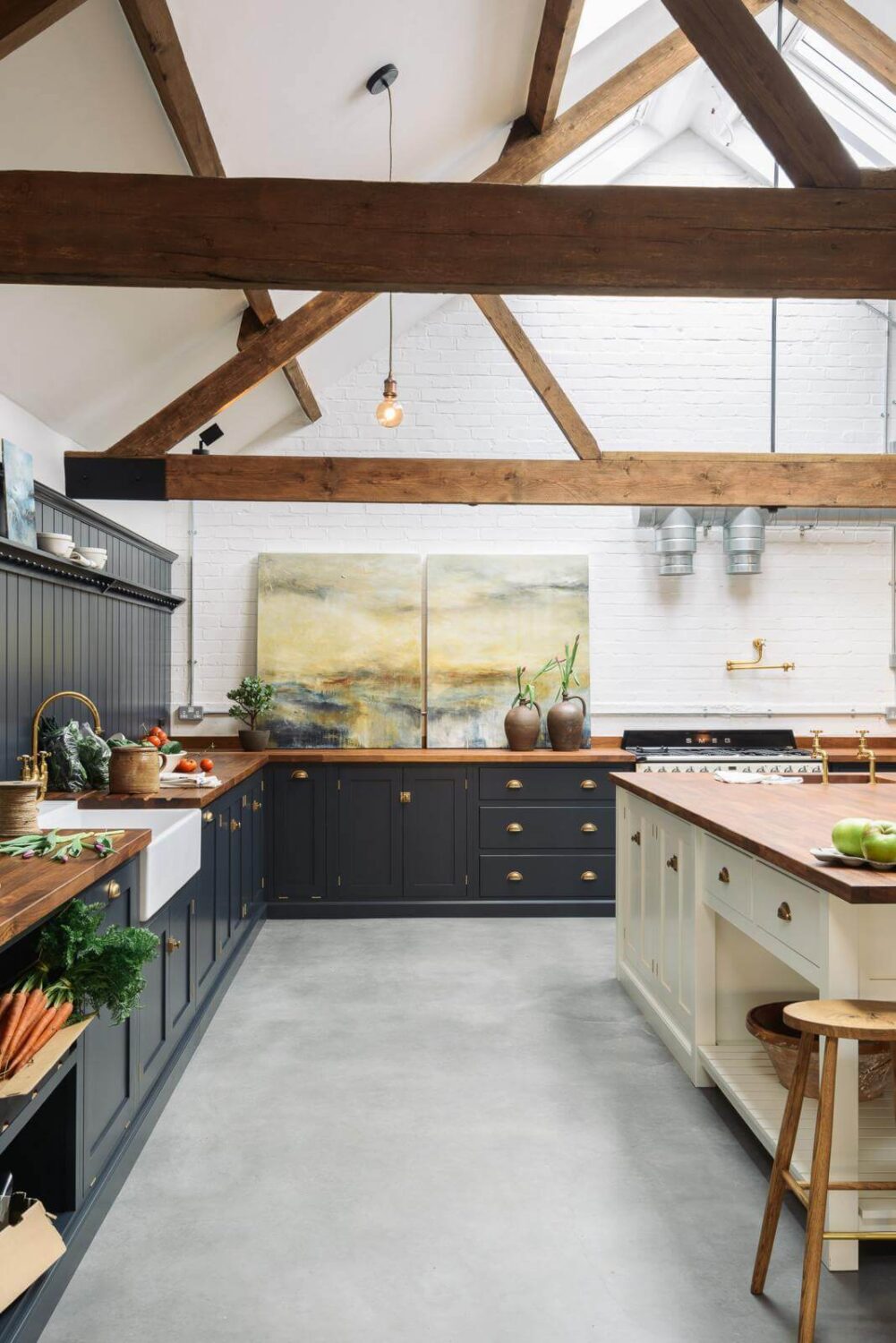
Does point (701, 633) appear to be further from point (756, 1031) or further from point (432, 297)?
point (756, 1031)

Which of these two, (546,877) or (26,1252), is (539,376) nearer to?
(546,877)

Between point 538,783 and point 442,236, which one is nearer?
point 442,236

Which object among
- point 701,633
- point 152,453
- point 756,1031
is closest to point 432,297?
point 152,453

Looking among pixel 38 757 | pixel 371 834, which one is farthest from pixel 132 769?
pixel 371 834

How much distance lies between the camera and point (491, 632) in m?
6.84

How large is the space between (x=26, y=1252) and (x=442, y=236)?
9.02ft

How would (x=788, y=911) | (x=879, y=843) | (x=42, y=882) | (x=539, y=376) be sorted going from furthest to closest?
1. (x=539, y=376)
2. (x=788, y=911)
3. (x=879, y=843)
4. (x=42, y=882)

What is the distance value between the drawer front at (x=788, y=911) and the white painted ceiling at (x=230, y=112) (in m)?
3.13

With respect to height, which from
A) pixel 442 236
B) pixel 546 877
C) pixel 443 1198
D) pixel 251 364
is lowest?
pixel 443 1198

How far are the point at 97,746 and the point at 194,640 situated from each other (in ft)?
8.67

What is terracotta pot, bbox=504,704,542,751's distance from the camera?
6453 mm

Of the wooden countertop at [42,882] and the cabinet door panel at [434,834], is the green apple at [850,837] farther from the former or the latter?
the cabinet door panel at [434,834]

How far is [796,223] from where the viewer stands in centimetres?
300

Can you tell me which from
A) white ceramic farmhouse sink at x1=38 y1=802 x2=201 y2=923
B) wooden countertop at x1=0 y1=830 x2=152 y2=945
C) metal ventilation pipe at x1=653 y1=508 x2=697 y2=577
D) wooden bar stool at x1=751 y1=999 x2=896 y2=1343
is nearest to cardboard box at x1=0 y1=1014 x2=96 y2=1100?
wooden countertop at x1=0 y1=830 x2=152 y2=945
